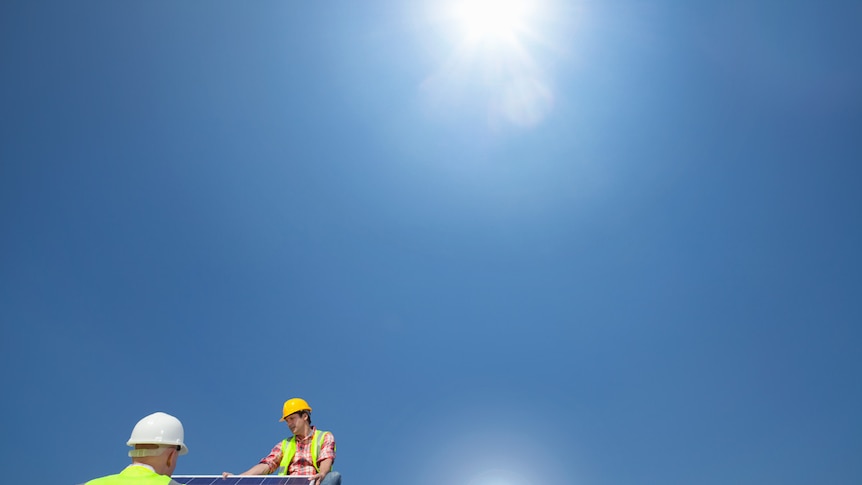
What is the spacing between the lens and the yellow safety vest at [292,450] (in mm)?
11289

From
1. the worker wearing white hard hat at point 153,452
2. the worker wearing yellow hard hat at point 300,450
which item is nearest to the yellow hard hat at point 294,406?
the worker wearing yellow hard hat at point 300,450

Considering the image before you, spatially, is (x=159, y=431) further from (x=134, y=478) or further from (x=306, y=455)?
(x=306, y=455)

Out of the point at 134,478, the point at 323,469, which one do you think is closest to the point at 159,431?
the point at 134,478

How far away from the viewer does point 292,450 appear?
1161cm

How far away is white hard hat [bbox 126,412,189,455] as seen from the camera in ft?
21.1

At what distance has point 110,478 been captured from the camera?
17.2 feet

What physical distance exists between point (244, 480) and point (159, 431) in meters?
4.01

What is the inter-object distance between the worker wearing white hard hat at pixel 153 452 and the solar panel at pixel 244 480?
9.75ft

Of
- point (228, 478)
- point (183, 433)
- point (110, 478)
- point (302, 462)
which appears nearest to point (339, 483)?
point (302, 462)

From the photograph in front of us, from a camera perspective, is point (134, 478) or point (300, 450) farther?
point (300, 450)

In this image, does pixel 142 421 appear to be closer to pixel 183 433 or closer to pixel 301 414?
pixel 183 433

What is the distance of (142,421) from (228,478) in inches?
163

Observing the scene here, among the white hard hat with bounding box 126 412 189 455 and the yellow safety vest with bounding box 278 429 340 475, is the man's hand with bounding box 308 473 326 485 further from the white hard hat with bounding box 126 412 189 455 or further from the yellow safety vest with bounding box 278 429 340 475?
the white hard hat with bounding box 126 412 189 455

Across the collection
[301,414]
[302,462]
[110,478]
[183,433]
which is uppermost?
[301,414]
